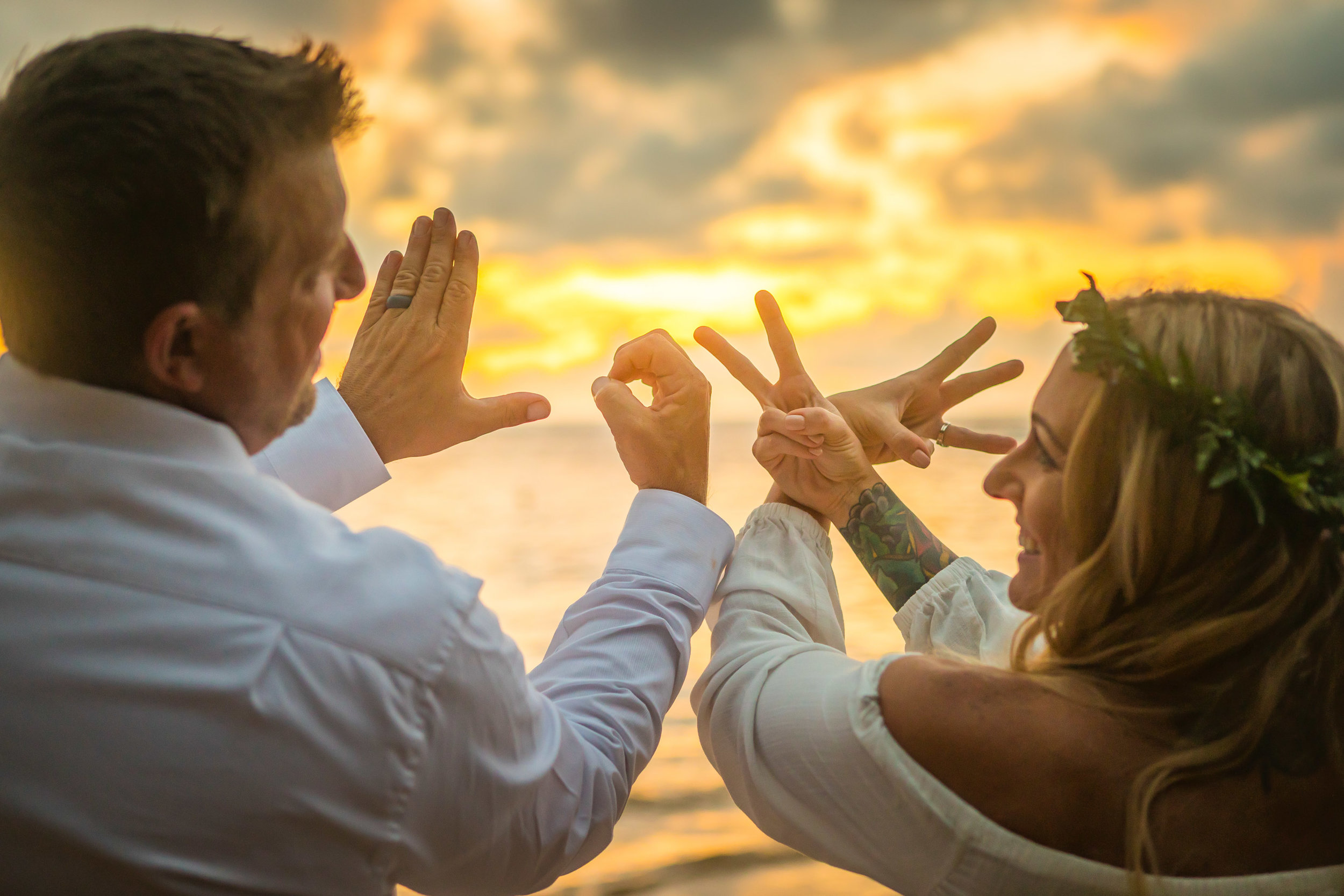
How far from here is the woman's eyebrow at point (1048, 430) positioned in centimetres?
157

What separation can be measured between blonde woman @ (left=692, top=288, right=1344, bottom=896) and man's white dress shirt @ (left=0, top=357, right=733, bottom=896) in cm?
52

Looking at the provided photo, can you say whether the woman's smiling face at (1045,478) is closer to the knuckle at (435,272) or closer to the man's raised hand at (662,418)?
the man's raised hand at (662,418)

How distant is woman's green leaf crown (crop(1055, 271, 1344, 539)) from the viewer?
133 cm

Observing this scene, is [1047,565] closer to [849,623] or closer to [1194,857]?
[1194,857]

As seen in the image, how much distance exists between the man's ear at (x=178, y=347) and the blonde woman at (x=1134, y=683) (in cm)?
96

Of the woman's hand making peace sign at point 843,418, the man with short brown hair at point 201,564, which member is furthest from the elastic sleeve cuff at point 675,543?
the man with short brown hair at point 201,564

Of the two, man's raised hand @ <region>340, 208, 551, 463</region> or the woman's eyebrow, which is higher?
man's raised hand @ <region>340, 208, 551, 463</region>

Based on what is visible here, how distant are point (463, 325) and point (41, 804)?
1.16m

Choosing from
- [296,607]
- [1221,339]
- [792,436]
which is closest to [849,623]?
[792,436]

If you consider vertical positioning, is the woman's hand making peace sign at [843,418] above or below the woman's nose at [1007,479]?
above

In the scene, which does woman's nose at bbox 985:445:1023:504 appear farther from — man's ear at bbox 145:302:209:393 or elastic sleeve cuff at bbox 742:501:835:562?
man's ear at bbox 145:302:209:393

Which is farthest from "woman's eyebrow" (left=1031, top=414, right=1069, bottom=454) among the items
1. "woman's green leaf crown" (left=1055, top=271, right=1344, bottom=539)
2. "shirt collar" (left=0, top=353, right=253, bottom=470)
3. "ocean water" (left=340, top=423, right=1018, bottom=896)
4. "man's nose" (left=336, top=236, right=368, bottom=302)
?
"ocean water" (left=340, top=423, right=1018, bottom=896)

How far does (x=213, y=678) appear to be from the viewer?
41.6 inches

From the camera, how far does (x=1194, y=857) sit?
4.24ft
